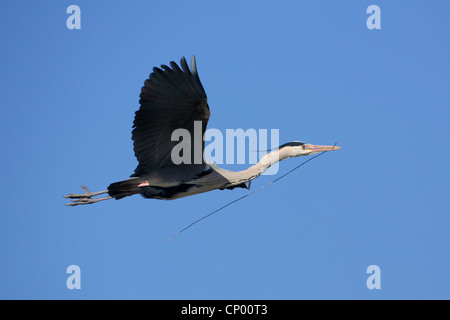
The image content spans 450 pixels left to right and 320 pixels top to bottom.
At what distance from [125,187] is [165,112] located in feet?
4.49

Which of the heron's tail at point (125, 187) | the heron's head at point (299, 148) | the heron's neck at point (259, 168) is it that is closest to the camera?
the heron's tail at point (125, 187)

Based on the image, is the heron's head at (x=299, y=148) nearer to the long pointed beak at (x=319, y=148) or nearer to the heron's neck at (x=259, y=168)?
the long pointed beak at (x=319, y=148)

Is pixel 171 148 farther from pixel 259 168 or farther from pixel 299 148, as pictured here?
pixel 299 148

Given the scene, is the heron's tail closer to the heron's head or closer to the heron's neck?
the heron's neck

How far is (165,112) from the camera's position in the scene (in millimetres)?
9359

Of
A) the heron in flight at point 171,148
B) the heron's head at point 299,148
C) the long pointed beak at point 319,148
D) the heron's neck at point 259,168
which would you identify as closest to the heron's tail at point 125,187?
the heron in flight at point 171,148

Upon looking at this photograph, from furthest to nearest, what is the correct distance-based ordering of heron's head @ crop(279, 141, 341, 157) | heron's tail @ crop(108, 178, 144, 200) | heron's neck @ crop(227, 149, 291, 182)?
heron's head @ crop(279, 141, 341, 157) < heron's neck @ crop(227, 149, 291, 182) < heron's tail @ crop(108, 178, 144, 200)

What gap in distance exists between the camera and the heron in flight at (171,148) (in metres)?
9.13

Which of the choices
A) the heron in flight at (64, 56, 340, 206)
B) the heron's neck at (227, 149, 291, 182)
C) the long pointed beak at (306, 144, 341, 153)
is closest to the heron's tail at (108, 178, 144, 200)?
the heron in flight at (64, 56, 340, 206)

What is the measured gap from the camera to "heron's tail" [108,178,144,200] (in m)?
9.95
